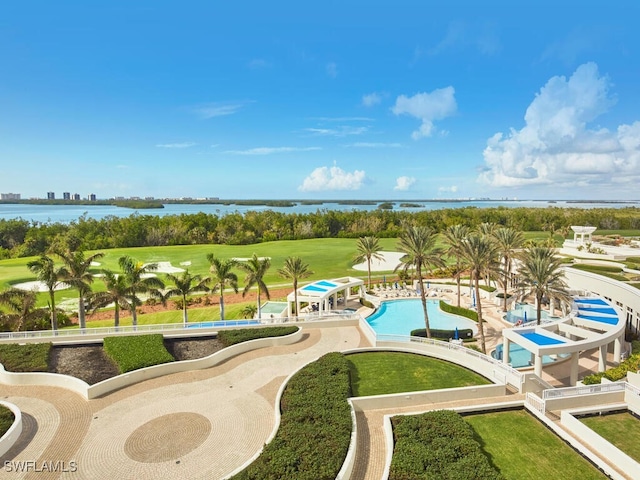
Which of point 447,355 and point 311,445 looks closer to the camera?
point 311,445

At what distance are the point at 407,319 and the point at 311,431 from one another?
2659 cm

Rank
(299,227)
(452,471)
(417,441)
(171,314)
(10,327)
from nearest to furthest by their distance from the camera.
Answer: (452,471) → (417,441) → (10,327) → (171,314) → (299,227)

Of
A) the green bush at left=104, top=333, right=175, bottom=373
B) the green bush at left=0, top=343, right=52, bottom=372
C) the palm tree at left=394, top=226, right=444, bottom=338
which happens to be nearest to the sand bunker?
the palm tree at left=394, top=226, right=444, bottom=338

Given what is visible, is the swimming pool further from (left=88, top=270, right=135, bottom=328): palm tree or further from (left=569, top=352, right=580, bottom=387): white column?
(left=88, top=270, right=135, bottom=328): palm tree

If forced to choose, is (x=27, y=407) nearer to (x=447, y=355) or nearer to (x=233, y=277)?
(x=233, y=277)

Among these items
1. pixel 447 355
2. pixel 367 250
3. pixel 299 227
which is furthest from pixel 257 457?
pixel 299 227

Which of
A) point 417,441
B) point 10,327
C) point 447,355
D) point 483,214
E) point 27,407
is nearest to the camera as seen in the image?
point 417,441

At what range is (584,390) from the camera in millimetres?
20312

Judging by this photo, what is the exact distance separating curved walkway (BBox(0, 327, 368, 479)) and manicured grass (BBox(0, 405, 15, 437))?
82cm

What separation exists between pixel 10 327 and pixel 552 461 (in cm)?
4415

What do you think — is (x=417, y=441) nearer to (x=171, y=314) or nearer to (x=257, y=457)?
(x=257, y=457)

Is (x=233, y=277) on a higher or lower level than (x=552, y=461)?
higher

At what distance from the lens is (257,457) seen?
14969 mm

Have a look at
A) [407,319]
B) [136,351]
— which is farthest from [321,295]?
[136,351]
